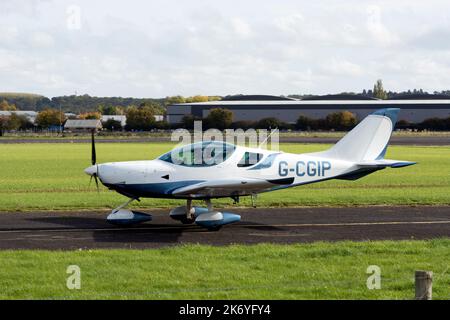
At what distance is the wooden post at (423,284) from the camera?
867cm

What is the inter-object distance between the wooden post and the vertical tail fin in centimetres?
1231

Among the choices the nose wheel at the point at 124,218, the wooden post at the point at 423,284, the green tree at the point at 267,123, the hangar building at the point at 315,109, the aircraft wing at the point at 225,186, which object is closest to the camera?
the wooden post at the point at 423,284

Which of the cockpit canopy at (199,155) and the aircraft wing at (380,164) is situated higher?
the cockpit canopy at (199,155)

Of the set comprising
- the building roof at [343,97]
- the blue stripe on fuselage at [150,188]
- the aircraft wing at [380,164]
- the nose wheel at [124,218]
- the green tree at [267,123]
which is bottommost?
the green tree at [267,123]

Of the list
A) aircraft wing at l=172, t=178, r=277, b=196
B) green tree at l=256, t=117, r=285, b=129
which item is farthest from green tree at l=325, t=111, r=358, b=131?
aircraft wing at l=172, t=178, r=277, b=196

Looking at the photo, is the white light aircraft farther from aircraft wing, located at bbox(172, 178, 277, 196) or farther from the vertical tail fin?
the vertical tail fin

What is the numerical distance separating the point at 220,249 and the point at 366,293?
4644 mm

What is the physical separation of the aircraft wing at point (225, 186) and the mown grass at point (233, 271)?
8.27 ft

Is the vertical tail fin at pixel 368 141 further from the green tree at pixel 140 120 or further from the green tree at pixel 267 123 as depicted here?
the green tree at pixel 140 120

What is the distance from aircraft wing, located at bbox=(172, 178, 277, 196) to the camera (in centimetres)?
1808

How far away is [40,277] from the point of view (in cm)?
1261

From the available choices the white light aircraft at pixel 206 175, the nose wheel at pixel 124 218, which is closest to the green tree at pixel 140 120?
the white light aircraft at pixel 206 175
